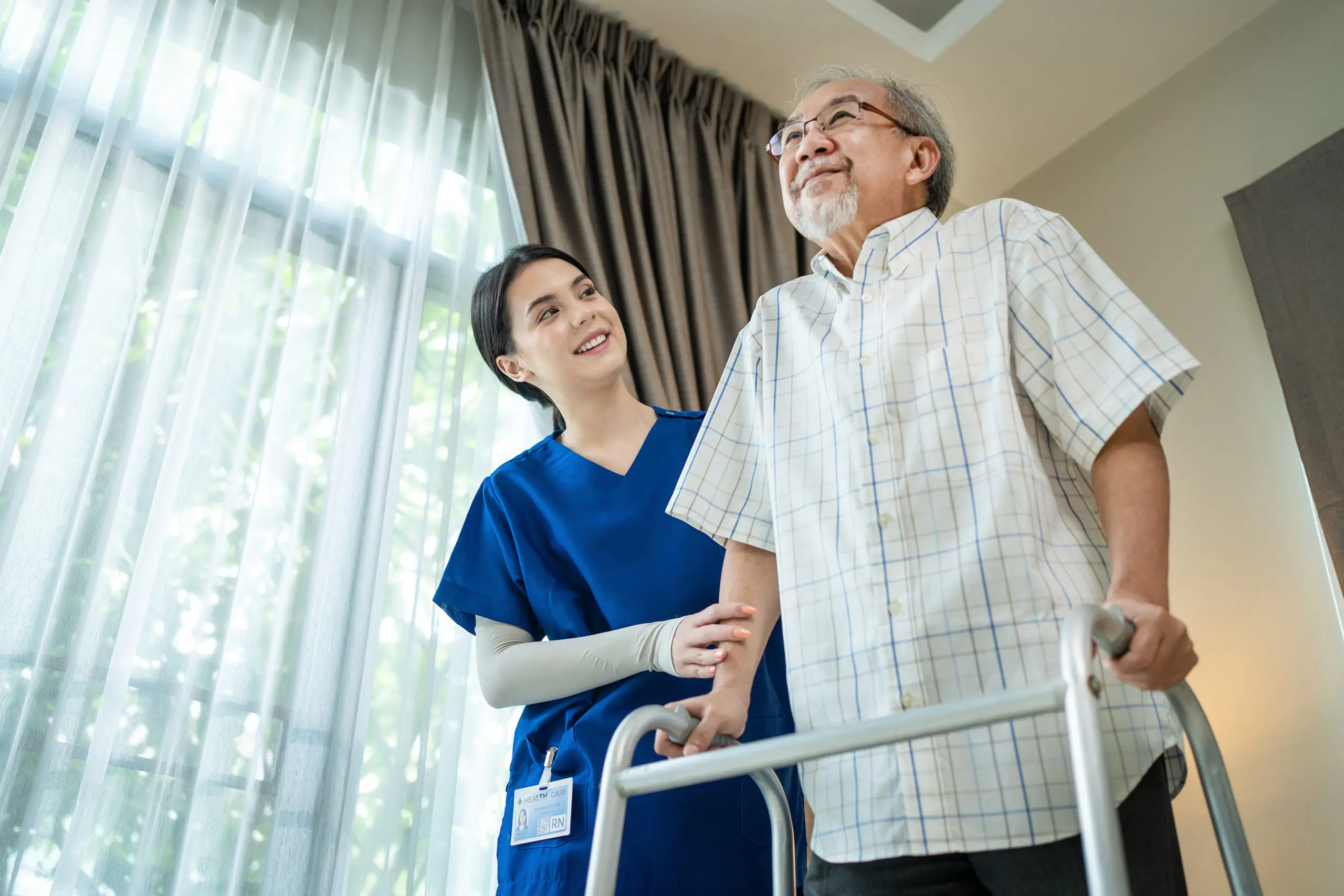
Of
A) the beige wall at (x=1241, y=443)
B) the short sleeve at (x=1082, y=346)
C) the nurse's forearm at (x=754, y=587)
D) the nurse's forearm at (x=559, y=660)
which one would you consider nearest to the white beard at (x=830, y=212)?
the short sleeve at (x=1082, y=346)

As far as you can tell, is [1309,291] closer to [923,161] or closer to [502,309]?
[923,161]

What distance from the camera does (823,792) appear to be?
3.50ft

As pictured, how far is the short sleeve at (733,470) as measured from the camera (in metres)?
1.30

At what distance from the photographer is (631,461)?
1.74m

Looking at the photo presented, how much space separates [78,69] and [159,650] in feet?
3.32

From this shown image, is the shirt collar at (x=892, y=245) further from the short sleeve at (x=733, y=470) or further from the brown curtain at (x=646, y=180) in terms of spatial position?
the brown curtain at (x=646, y=180)

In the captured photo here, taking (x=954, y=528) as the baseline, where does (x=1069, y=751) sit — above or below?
below

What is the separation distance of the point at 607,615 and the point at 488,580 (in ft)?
0.65

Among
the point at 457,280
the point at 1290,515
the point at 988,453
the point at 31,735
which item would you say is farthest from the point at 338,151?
the point at 1290,515

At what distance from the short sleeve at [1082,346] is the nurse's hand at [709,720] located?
16.2 inches

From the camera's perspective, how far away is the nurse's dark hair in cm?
191

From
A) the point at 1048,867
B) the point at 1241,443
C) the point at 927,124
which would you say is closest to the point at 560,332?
the point at 927,124

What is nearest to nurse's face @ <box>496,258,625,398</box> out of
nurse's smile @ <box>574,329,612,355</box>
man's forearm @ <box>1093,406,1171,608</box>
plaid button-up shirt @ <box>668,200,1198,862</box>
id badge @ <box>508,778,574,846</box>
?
nurse's smile @ <box>574,329,612,355</box>

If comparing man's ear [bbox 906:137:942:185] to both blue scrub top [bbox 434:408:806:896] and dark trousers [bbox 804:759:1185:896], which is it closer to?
blue scrub top [bbox 434:408:806:896]
